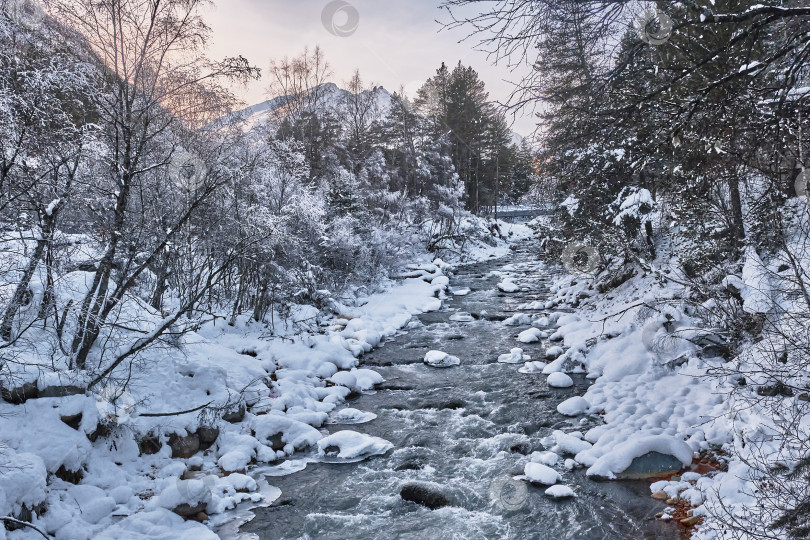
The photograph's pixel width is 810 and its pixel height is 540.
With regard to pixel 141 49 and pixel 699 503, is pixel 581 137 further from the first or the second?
pixel 141 49

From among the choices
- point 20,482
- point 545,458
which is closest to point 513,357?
point 545,458

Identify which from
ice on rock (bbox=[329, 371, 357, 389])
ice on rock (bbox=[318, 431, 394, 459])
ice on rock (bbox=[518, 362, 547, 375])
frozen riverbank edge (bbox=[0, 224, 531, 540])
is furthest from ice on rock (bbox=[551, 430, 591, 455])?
ice on rock (bbox=[329, 371, 357, 389])

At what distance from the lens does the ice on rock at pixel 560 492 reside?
5707 millimetres

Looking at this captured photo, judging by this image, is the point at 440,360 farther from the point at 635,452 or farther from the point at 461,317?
the point at 635,452

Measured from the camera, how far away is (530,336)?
1220 cm

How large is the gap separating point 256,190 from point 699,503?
11.5 m

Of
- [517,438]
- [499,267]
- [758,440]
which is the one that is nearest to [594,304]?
[517,438]

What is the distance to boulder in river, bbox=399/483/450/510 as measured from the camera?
579cm

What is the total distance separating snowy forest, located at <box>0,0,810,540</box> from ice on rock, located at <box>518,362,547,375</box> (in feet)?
0.53

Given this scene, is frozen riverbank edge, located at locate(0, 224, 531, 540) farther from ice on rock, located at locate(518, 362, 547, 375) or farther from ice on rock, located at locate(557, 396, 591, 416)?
ice on rock, located at locate(557, 396, 591, 416)

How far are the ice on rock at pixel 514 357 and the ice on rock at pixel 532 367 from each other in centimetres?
39

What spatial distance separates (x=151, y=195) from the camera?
10148 mm

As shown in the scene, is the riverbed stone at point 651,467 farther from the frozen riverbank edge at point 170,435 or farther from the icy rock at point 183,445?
the icy rock at point 183,445

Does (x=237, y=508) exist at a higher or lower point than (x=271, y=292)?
lower
